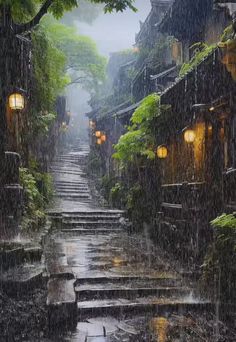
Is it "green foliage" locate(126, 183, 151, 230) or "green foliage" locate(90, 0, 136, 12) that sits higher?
"green foliage" locate(90, 0, 136, 12)

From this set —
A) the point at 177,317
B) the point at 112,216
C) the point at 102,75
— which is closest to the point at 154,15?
the point at 102,75

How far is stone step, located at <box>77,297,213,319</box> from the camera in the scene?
340 inches

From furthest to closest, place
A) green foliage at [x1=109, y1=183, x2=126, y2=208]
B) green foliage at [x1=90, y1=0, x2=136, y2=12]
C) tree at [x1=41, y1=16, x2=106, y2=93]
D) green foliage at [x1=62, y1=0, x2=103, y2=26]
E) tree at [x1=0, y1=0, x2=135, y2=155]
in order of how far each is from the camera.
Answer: green foliage at [x1=62, y1=0, x2=103, y2=26], tree at [x1=41, y1=16, x2=106, y2=93], green foliage at [x1=109, y1=183, x2=126, y2=208], green foliage at [x1=90, y1=0, x2=136, y2=12], tree at [x1=0, y1=0, x2=135, y2=155]

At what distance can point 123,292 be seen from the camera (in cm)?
970

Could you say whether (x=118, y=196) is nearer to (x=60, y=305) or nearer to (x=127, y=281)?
(x=127, y=281)

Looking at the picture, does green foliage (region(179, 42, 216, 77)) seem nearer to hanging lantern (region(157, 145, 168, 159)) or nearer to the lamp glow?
the lamp glow

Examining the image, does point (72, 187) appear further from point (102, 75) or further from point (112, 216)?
point (102, 75)

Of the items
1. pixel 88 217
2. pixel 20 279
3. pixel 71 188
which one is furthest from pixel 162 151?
pixel 71 188

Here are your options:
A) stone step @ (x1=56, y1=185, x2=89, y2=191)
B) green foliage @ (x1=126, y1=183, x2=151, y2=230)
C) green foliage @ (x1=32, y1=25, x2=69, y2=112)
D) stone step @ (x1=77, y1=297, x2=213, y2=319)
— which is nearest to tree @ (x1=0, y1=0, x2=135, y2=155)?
stone step @ (x1=77, y1=297, x2=213, y2=319)

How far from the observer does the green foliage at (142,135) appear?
61.7 ft

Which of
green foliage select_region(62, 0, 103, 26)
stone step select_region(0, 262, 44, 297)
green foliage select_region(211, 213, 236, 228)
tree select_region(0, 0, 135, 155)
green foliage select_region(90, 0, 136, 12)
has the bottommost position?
stone step select_region(0, 262, 44, 297)

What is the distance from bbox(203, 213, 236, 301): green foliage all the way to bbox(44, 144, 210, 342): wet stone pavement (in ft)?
2.07

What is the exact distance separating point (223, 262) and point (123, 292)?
8.94 feet

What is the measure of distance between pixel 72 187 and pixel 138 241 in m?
17.0
